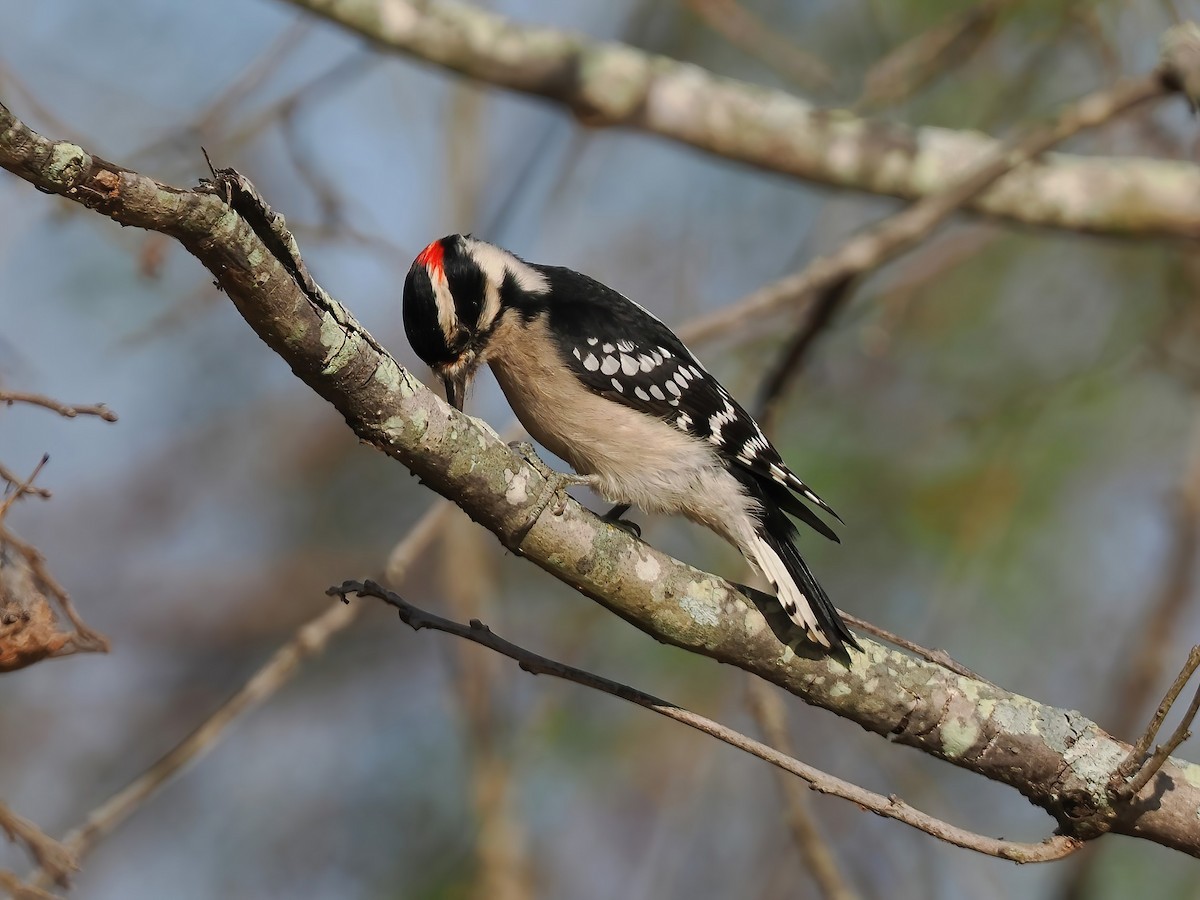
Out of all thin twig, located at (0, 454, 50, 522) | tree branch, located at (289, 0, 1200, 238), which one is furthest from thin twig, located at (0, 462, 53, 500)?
tree branch, located at (289, 0, 1200, 238)

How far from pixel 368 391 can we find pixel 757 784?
19.8ft

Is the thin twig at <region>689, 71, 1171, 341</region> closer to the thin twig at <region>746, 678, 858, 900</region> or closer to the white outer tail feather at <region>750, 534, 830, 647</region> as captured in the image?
the white outer tail feather at <region>750, 534, 830, 647</region>

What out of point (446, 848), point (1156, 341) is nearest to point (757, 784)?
point (446, 848)

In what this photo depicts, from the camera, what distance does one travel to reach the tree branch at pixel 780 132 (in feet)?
19.6

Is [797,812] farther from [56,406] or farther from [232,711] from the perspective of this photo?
[56,406]

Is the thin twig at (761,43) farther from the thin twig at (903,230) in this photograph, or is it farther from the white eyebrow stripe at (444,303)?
the white eyebrow stripe at (444,303)

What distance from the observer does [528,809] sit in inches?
292

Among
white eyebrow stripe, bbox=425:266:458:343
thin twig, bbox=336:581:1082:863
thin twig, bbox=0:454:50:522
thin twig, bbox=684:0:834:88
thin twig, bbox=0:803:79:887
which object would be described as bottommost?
thin twig, bbox=0:803:79:887

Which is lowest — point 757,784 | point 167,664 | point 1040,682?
point 167,664

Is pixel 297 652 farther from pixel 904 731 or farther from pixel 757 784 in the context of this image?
pixel 757 784

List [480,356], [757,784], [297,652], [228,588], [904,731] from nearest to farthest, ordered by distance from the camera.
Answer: [904,731] < [297,652] < [480,356] < [757,784] < [228,588]

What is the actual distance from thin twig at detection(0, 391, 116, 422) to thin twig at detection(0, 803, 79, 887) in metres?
0.83

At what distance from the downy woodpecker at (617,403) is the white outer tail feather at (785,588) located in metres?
0.02

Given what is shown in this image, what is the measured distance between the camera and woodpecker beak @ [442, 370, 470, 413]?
13.7 feet
